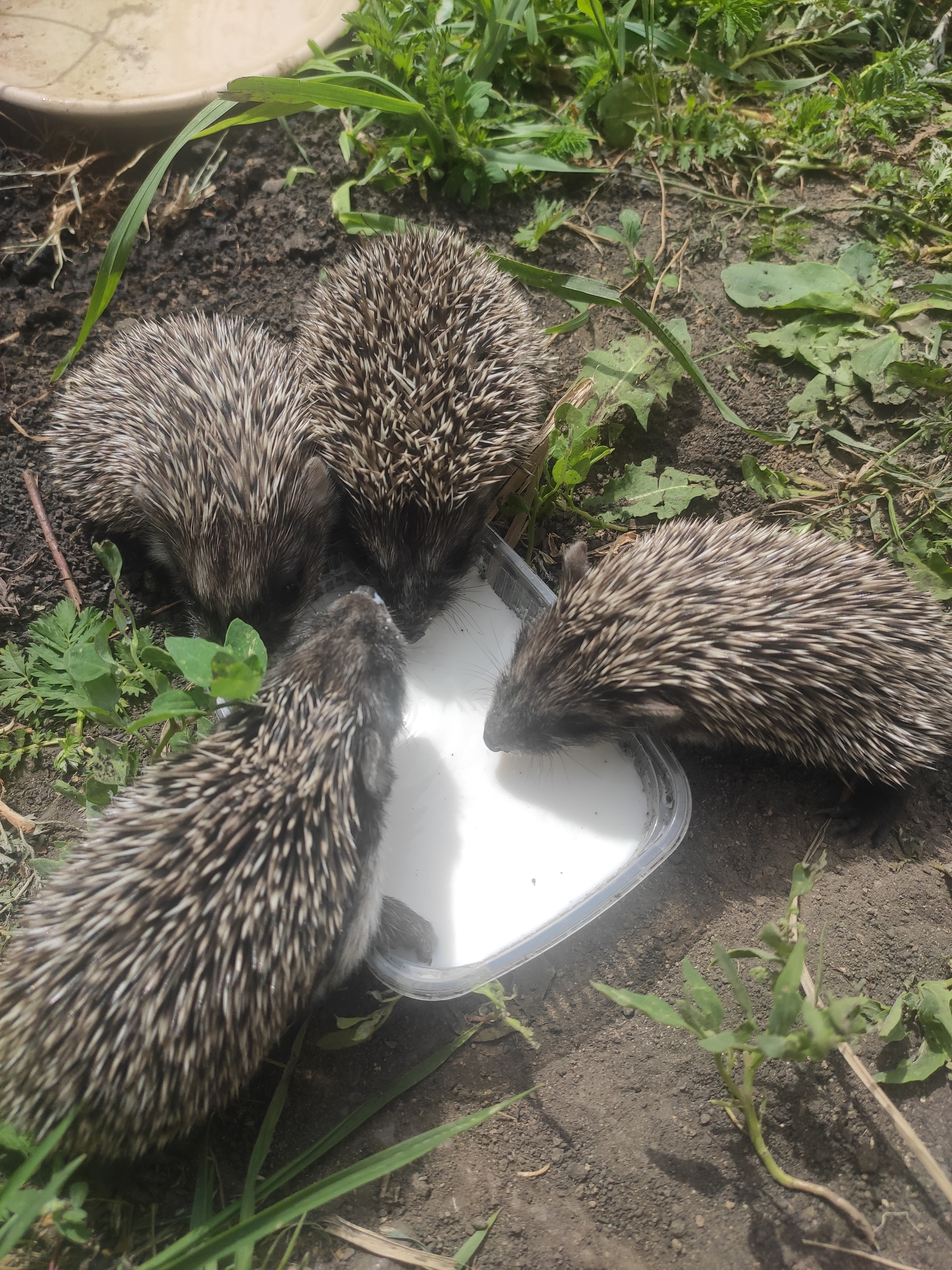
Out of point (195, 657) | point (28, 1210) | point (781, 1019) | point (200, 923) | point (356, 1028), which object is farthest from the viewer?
point (356, 1028)

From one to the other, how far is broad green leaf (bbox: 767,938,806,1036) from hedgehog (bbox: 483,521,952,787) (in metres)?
1.19

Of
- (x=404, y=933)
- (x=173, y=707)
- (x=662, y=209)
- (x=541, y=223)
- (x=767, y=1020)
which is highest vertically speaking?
(x=662, y=209)

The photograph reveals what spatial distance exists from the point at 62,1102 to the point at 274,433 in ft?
9.03

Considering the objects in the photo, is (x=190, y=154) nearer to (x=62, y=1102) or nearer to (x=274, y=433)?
(x=274, y=433)

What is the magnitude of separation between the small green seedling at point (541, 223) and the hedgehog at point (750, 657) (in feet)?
6.84

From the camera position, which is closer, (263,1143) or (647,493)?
(263,1143)

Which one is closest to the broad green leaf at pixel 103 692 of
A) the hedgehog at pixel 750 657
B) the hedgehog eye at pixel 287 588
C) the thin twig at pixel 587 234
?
the hedgehog eye at pixel 287 588

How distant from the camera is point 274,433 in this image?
12.3ft

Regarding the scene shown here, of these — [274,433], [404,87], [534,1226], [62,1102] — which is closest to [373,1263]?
[534,1226]

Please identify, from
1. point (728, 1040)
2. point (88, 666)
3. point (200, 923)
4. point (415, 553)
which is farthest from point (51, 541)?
point (728, 1040)

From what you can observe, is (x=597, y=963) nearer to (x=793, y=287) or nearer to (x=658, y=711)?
(x=658, y=711)

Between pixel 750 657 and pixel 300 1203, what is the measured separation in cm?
264

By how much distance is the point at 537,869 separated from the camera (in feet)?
12.4

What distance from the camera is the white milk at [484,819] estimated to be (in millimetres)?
3699
